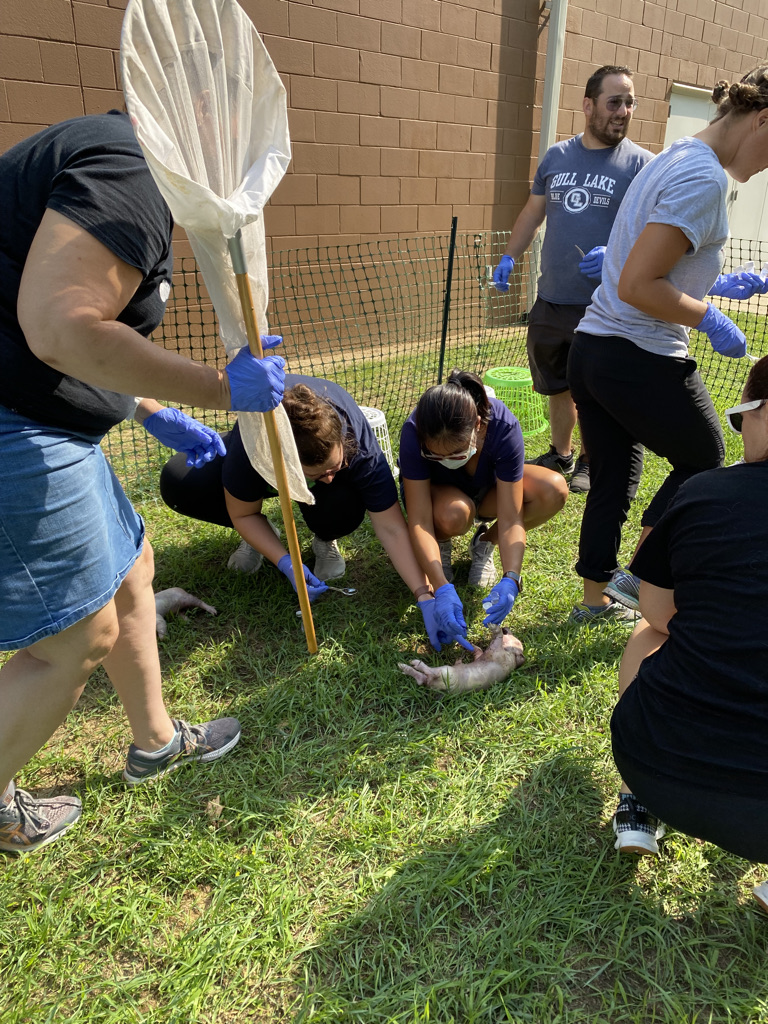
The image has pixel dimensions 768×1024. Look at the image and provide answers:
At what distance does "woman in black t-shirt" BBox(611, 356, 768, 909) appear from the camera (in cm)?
134

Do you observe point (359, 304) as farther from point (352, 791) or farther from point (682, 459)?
point (352, 791)

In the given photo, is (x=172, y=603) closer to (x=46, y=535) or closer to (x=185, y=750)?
(x=185, y=750)

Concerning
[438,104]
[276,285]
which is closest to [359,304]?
[276,285]

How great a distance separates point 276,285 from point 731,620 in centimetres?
487

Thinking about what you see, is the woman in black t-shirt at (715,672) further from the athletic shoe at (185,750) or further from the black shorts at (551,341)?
the black shorts at (551,341)

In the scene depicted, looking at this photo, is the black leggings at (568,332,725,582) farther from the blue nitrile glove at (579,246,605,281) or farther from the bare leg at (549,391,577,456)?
the bare leg at (549,391,577,456)

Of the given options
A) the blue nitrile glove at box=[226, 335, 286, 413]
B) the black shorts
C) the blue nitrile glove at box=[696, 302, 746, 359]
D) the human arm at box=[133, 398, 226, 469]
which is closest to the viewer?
the blue nitrile glove at box=[226, 335, 286, 413]

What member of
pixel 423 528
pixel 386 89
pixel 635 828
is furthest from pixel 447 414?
pixel 386 89

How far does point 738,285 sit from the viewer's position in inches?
114

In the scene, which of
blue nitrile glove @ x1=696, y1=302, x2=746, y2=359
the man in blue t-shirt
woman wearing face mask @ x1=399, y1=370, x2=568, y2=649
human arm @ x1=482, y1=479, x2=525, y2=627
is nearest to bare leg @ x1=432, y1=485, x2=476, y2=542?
woman wearing face mask @ x1=399, y1=370, x2=568, y2=649

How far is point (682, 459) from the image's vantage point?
232 cm

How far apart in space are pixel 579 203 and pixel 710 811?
3.13 m

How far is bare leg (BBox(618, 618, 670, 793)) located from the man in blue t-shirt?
1.95m

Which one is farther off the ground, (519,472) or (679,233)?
(679,233)
